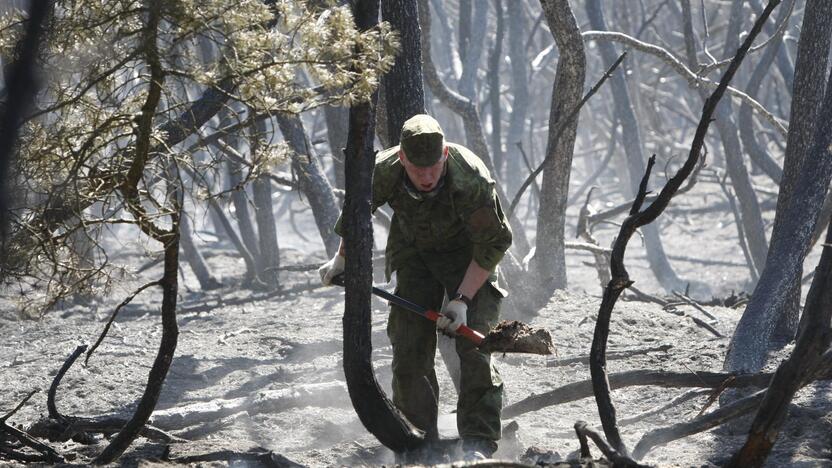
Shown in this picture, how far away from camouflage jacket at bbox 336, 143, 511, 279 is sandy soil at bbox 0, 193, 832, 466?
963 millimetres

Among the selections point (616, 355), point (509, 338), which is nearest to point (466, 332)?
point (509, 338)

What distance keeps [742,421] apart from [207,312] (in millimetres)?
6298

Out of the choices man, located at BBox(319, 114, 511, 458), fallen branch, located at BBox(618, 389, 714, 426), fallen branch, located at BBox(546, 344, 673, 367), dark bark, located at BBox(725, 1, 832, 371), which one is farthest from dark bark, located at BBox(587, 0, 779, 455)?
fallen branch, located at BBox(546, 344, 673, 367)

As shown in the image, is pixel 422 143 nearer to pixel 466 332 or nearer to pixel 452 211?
pixel 452 211

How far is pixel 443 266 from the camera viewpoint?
458cm

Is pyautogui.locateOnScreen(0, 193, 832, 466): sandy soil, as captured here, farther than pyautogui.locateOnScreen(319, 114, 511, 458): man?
Yes

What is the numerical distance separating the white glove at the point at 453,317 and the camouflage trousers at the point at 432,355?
8.3 inches

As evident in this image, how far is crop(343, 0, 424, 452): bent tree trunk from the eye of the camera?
3.90 metres

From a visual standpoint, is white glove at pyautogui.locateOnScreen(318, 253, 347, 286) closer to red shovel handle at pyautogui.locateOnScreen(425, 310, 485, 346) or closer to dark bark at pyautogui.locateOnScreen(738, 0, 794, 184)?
red shovel handle at pyautogui.locateOnScreen(425, 310, 485, 346)

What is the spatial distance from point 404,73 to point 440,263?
1245 millimetres

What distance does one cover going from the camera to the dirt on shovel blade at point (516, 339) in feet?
13.9

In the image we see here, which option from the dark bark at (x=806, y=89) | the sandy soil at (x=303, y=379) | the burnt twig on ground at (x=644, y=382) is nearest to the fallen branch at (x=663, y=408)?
the sandy soil at (x=303, y=379)

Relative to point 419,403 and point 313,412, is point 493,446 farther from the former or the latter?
point 313,412

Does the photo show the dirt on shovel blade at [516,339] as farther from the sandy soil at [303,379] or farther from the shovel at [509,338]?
the sandy soil at [303,379]
